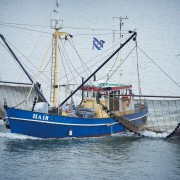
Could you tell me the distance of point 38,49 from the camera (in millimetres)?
87438

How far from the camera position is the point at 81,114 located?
3125cm

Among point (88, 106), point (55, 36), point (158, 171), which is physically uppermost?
→ point (55, 36)

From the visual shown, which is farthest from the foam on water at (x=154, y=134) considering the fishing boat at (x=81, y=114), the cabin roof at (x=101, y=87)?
the cabin roof at (x=101, y=87)

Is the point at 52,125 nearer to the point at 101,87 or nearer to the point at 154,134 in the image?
the point at 101,87

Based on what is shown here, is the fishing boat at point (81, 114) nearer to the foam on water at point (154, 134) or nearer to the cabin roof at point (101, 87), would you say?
the cabin roof at point (101, 87)

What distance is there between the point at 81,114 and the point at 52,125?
11.7 feet

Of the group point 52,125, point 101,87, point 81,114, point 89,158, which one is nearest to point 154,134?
point 101,87

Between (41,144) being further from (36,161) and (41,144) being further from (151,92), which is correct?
(151,92)

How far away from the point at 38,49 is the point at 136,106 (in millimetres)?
53789

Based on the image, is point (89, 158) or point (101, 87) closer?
point (89, 158)

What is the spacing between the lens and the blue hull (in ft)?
91.7

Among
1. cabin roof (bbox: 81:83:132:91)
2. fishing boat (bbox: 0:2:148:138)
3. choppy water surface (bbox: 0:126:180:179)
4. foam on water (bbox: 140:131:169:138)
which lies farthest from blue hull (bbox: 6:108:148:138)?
foam on water (bbox: 140:131:169:138)

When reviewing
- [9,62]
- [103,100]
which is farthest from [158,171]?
[9,62]

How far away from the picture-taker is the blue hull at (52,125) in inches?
1100
